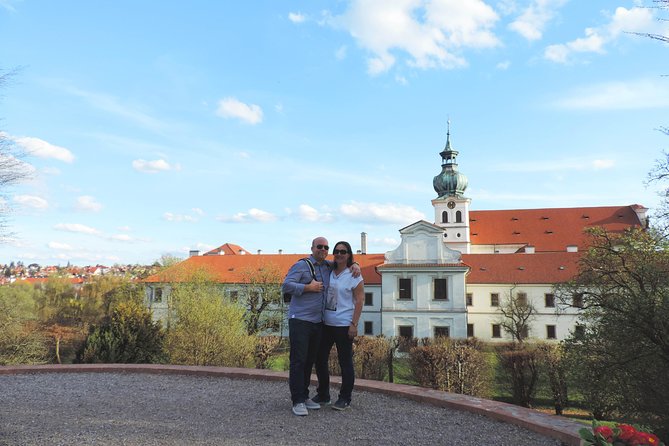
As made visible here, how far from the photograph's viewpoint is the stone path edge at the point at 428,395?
170 inches

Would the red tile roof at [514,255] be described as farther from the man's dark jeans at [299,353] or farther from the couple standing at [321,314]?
the man's dark jeans at [299,353]

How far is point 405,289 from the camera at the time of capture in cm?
3375

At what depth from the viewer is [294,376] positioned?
5.01m

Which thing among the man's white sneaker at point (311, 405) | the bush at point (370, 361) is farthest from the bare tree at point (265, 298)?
the man's white sneaker at point (311, 405)

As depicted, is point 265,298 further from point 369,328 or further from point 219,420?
point 219,420

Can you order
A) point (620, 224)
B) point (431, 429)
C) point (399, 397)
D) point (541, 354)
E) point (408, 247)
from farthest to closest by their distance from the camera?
point (620, 224), point (408, 247), point (541, 354), point (399, 397), point (431, 429)

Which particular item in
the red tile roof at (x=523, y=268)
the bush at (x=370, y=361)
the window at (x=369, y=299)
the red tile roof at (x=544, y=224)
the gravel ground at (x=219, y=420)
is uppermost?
the red tile roof at (x=544, y=224)

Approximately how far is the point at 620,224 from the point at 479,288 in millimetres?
26203

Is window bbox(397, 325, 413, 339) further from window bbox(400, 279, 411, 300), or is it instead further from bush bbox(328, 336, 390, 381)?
bush bbox(328, 336, 390, 381)

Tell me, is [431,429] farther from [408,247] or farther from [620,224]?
[620,224]

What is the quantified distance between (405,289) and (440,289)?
2580 mm

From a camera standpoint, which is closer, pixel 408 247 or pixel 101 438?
pixel 101 438

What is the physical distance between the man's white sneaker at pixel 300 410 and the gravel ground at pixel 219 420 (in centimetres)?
9

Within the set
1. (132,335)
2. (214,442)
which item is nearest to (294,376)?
(214,442)
